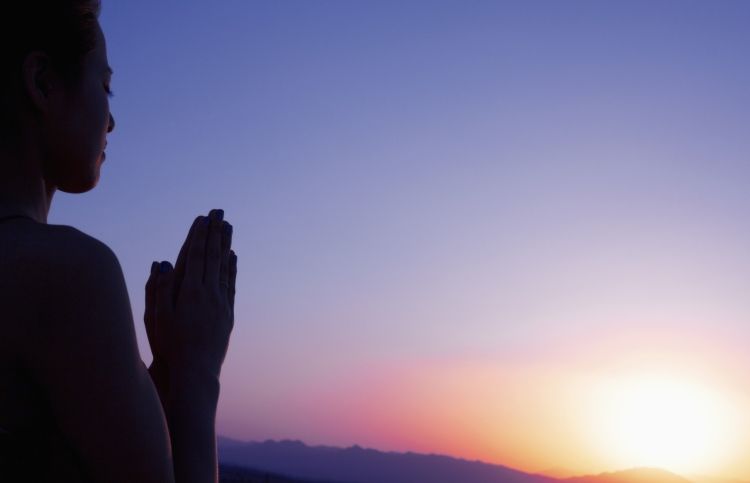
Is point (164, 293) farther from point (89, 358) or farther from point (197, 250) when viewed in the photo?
point (89, 358)

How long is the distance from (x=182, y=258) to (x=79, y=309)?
69 centimetres

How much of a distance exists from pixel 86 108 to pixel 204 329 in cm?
64

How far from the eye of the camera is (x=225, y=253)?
84.3 inches

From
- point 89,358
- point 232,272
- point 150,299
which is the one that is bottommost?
point 89,358

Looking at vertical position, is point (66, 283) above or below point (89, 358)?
above

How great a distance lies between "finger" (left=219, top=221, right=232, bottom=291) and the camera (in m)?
2.12

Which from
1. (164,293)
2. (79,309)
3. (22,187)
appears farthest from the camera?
(164,293)

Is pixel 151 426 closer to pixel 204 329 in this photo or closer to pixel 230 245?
pixel 204 329

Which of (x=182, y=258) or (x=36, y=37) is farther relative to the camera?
(x=182, y=258)

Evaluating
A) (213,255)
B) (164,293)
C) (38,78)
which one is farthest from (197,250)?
(38,78)

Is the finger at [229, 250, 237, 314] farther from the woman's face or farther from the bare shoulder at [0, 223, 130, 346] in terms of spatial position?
the bare shoulder at [0, 223, 130, 346]

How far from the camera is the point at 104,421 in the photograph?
148cm

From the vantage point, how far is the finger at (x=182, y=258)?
6.92ft

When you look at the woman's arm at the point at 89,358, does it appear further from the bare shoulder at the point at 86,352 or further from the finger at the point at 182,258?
the finger at the point at 182,258
